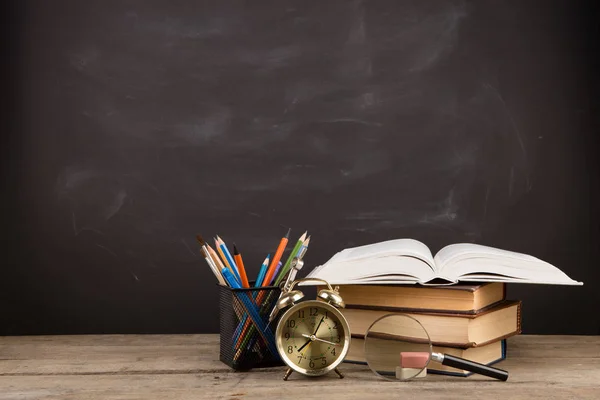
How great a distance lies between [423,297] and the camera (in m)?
1.28

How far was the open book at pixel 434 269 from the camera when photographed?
1.27m

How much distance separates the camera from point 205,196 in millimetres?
1746

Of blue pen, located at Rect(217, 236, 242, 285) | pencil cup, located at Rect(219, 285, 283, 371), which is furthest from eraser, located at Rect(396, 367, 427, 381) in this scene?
blue pen, located at Rect(217, 236, 242, 285)

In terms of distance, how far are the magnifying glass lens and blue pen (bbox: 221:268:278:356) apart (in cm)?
20

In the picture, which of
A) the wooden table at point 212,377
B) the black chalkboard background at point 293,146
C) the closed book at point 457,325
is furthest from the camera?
the black chalkboard background at point 293,146

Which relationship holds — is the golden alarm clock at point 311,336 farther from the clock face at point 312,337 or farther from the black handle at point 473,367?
the black handle at point 473,367

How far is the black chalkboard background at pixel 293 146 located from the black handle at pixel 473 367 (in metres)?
0.56

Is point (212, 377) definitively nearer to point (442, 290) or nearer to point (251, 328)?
point (251, 328)

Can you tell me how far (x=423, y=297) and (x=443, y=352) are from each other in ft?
0.37

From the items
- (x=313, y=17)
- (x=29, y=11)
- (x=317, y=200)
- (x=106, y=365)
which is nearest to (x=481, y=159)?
(x=317, y=200)

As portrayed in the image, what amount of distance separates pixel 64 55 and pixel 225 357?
0.92 metres

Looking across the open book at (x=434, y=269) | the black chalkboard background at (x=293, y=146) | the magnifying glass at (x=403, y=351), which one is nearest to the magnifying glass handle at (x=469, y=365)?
the magnifying glass at (x=403, y=351)

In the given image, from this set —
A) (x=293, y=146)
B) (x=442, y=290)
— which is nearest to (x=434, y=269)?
(x=442, y=290)

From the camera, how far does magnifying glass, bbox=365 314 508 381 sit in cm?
121
